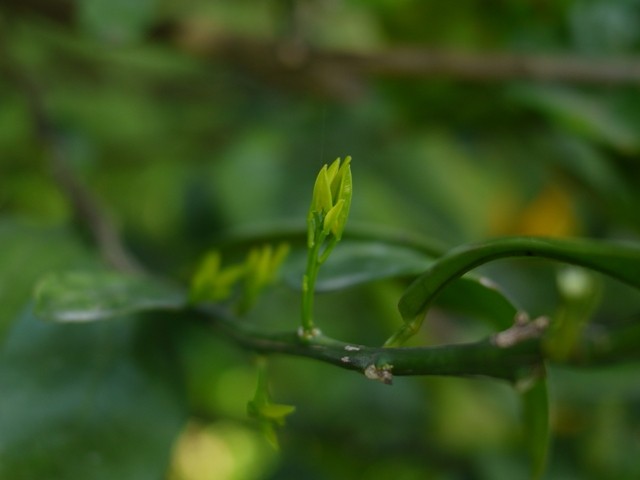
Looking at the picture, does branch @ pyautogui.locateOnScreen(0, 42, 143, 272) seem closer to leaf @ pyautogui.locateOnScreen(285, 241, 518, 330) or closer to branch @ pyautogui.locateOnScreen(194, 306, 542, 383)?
leaf @ pyautogui.locateOnScreen(285, 241, 518, 330)

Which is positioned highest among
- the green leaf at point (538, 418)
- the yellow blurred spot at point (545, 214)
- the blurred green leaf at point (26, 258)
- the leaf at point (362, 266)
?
the leaf at point (362, 266)

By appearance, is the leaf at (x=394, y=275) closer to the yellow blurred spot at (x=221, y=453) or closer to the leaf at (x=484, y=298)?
the leaf at (x=484, y=298)

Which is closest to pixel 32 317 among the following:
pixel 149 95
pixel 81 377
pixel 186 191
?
pixel 81 377

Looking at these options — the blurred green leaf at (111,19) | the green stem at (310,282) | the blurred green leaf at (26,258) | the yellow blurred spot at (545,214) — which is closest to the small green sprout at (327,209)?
the green stem at (310,282)

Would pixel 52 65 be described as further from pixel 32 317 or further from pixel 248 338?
pixel 248 338

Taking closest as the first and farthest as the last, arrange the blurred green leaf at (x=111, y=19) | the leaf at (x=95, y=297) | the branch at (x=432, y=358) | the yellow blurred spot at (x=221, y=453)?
the branch at (x=432, y=358), the leaf at (x=95, y=297), the blurred green leaf at (x=111, y=19), the yellow blurred spot at (x=221, y=453)
